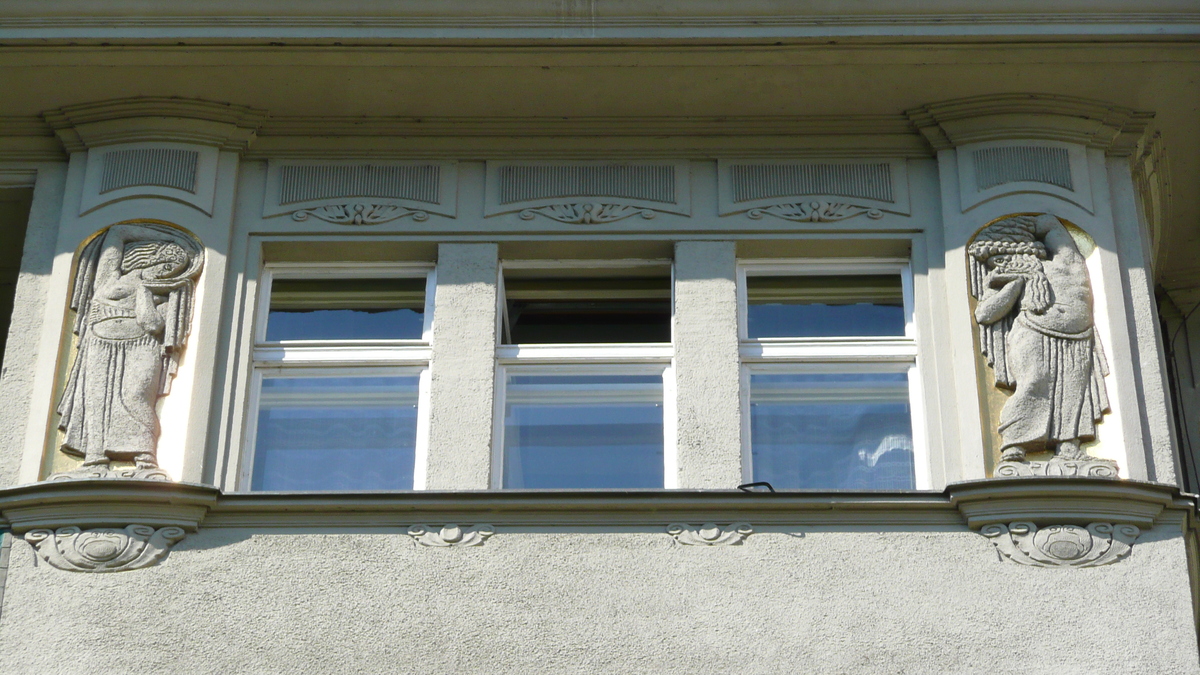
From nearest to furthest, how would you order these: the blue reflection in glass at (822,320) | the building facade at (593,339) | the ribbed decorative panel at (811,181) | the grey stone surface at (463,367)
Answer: the building facade at (593,339) → the grey stone surface at (463,367) → the blue reflection in glass at (822,320) → the ribbed decorative panel at (811,181)

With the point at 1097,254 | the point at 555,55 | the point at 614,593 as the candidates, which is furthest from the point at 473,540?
the point at 1097,254

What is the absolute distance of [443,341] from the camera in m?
8.71

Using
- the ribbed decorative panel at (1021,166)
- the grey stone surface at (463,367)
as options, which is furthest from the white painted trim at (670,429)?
the ribbed decorative panel at (1021,166)

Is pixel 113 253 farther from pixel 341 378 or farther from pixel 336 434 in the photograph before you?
pixel 336 434

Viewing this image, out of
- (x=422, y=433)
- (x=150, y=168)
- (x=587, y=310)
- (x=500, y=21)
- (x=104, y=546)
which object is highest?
(x=500, y=21)

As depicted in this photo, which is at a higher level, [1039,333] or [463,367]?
[1039,333]

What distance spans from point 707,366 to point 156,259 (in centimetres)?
280

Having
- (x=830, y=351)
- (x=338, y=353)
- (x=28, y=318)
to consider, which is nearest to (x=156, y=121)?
(x=28, y=318)

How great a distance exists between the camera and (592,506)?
7.97 metres

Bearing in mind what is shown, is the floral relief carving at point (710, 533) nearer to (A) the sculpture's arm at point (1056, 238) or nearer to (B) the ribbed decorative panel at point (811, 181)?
(B) the ribbed decorative panel at point (811, 181)

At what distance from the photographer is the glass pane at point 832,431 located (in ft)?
27.9

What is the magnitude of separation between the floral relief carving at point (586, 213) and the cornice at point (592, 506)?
1759 mm

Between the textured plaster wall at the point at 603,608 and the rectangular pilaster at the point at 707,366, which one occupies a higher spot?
the rectangular pilaster at the point at 707,366

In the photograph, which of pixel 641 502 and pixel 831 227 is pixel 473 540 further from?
pixel 831 227
